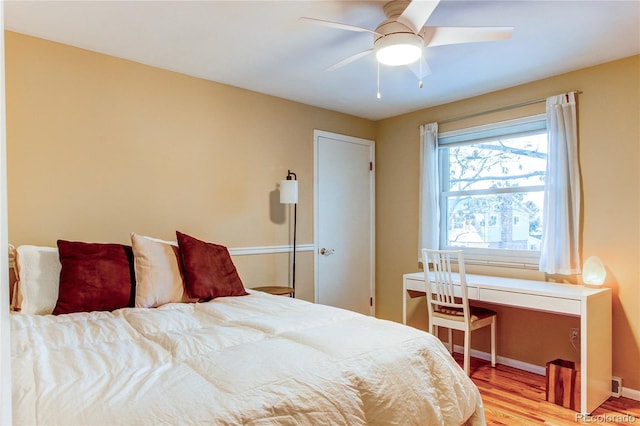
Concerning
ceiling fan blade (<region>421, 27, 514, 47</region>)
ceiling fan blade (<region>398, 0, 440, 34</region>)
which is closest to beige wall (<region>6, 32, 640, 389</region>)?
ceiling fan blade (<region>421, 27, 514, 47</region>)

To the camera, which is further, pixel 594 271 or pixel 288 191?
pixel 288 191

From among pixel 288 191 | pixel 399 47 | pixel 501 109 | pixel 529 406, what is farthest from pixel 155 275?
pixel 501 109

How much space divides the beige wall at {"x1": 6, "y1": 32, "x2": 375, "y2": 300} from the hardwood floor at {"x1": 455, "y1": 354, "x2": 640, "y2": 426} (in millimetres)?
1796

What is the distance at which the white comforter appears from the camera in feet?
3.57

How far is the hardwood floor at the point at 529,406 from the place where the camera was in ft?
8.04

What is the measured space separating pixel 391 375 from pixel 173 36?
7.54 ft

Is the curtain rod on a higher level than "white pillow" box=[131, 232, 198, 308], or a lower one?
higher

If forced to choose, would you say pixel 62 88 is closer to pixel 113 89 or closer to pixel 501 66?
pixel 113 89

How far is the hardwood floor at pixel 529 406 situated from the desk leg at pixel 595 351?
8 cm

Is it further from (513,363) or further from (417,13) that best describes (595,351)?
(417,13)

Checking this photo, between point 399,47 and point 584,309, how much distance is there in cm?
199

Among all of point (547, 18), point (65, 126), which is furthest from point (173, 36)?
point (547, 18)

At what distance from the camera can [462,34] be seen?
6.91 ft

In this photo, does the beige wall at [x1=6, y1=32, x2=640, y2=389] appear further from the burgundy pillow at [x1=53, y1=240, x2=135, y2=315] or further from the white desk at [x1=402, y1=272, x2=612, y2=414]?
the burgundy pillow at [x1=53, y1=240, x2=135, y2=315]
